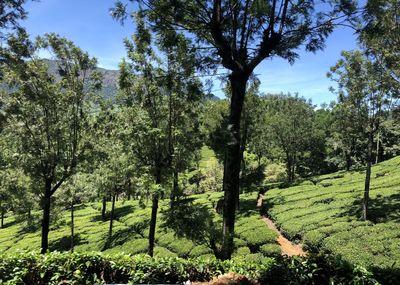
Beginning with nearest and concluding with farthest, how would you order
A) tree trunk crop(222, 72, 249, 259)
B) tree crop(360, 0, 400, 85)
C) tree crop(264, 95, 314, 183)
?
tree trunk crop(222, 72, 249, 259) < tree crop(360, 0, 400, 85) < tree crop(264, 95, 314, 183)

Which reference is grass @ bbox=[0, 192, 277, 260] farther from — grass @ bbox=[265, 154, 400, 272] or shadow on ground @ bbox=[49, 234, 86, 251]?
grass @ bbox=[265, 154, 400, 272]

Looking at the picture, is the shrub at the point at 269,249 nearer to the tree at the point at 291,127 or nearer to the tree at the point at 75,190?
the tree at the point at 75,190

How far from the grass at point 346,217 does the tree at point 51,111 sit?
15.3 m

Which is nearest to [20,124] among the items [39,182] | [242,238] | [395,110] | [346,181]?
[39,182]

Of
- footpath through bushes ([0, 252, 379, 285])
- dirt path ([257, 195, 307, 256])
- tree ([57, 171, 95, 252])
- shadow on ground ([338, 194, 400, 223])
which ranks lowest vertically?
dirt path ([257, 195, 307, 256])

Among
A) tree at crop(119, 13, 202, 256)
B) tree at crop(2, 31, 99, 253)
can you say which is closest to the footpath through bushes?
tree at crop(119, 13, 202, 256)

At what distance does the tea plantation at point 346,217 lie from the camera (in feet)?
61.0

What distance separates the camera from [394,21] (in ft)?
56.4

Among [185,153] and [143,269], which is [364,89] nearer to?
[185,153]

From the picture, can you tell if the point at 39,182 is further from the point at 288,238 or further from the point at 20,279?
the point at 288,238

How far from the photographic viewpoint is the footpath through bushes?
24.7 ft

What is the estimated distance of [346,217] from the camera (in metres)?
24.1

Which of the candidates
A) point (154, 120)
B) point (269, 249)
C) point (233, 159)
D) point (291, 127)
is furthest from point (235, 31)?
point (291, 127)

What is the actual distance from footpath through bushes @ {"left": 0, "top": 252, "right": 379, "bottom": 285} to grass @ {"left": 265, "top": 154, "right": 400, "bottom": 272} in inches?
351
